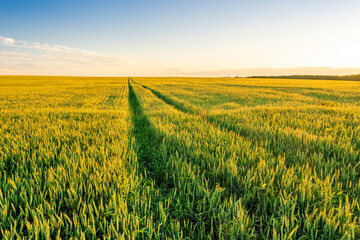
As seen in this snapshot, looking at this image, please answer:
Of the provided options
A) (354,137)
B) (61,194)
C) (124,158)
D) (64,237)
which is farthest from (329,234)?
(354,137)

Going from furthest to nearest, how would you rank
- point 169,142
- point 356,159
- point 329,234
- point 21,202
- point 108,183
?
point 169,142 < point 356,159 < point 108,183 < point 21,202 < point 329,234

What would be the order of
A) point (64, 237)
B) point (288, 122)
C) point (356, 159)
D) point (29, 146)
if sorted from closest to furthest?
point (64, 237)
point (356, 159)
point (29, 146)
point (288, 122)

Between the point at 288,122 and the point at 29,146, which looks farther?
the point at 288,122

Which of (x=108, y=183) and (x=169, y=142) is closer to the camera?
(x=108, y=183)

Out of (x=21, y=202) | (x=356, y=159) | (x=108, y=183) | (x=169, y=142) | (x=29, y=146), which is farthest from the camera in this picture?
(x=169, y=142)

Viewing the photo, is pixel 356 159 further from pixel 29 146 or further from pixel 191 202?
pixel 29 146

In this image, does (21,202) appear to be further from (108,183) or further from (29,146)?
(29,146)

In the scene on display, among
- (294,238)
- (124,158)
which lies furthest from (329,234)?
(124,158)

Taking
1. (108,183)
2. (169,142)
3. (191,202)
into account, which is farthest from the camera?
(169,142)

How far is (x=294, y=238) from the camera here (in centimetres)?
167

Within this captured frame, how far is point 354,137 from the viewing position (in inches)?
174

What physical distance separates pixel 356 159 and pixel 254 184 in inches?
94.8

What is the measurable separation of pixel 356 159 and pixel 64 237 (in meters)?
4.68

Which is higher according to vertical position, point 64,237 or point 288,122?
point 288,122
